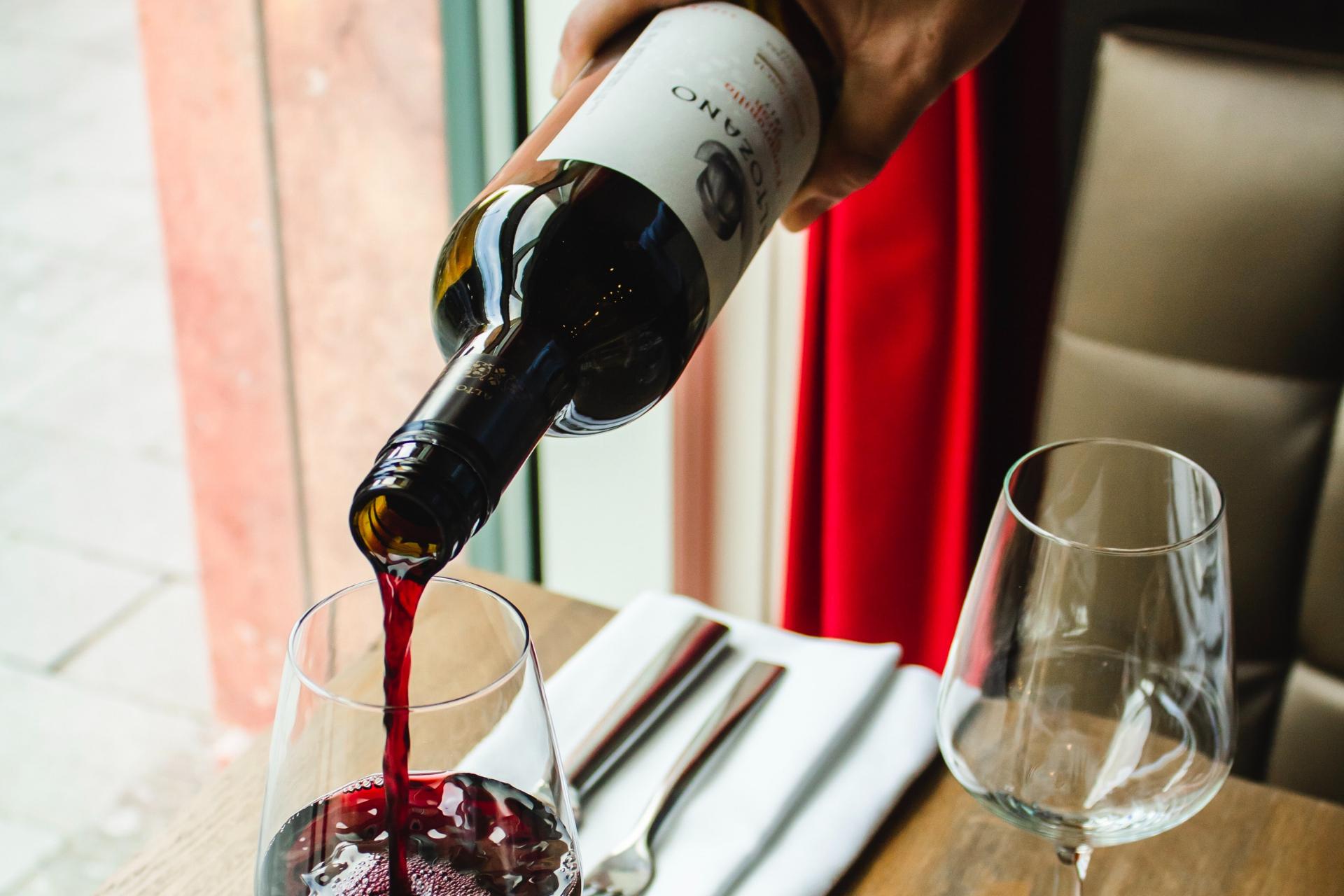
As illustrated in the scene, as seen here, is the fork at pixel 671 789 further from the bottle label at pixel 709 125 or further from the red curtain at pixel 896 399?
the red curtain at pixel 896 399

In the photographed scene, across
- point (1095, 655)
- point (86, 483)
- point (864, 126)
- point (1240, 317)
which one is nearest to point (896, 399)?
point (1240, 317)

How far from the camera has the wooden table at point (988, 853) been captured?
68 centimetres

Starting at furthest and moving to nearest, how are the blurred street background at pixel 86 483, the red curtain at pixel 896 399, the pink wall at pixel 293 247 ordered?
1. the blurred street background at pixel 86 483
2. the pink wall at pixel 293 247
3. the red curtain at pixel 896 399

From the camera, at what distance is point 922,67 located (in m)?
0.77

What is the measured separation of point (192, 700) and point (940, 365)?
1.26 metres

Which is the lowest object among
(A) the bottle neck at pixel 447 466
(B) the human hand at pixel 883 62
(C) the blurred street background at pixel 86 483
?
(C) the blurred street background at pixel 86 483

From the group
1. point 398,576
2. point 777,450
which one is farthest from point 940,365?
point 398,576

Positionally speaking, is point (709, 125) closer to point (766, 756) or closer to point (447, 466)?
point (447, 466)

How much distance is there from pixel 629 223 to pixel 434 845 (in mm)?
259

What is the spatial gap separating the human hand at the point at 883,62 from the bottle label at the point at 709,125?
101 mm

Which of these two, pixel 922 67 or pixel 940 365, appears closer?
pixel 922 67

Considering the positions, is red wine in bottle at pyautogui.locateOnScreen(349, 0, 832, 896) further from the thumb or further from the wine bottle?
the thumb

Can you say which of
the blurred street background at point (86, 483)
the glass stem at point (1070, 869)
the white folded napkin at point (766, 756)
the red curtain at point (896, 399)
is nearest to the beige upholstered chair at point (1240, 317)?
the red curtain at point (896, 399)

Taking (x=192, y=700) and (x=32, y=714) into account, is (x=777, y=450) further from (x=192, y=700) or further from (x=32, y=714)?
(x=32, y=714)
